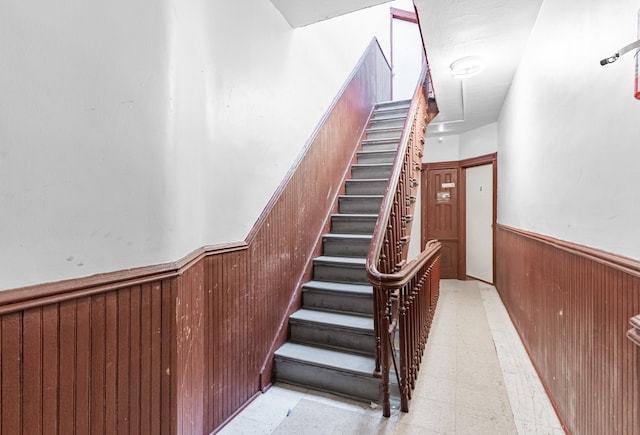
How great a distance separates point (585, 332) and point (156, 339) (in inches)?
74.2

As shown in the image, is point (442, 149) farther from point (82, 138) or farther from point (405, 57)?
point (82, 138)

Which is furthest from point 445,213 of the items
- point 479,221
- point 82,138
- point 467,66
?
point 82,138

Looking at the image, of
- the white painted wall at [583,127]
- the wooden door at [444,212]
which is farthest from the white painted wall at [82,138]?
the wooden door at [444,212]

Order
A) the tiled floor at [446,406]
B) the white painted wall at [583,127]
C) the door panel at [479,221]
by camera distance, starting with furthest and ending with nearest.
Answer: the door panel at [479,221] → the tiled floor at [446,406] → the white painted wall at [583,127]

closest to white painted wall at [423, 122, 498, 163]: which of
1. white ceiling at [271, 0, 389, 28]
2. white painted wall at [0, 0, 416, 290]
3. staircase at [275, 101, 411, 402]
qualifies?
staircase at [275, 101, 411, 402]

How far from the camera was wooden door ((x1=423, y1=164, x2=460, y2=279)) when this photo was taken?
541 centimetres

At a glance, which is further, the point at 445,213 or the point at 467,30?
the point at 445,213

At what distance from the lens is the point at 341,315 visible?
2498mm

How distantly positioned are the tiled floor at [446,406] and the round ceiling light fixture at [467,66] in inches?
96.7

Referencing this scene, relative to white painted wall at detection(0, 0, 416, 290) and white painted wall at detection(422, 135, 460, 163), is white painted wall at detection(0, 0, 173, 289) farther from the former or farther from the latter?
white painted wall at detection(422, 135, 460, 163)

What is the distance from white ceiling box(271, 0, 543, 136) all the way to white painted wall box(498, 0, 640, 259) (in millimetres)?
140

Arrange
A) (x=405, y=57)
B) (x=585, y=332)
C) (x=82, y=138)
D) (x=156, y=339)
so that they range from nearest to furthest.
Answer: (x=82, y=138)
(x=156, y=339)
(x=585, y=332)
(x=405, y=57)

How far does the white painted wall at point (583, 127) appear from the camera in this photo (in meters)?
1.17

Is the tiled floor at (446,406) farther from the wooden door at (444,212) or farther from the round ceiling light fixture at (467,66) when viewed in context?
the wooden door at (444,212)
